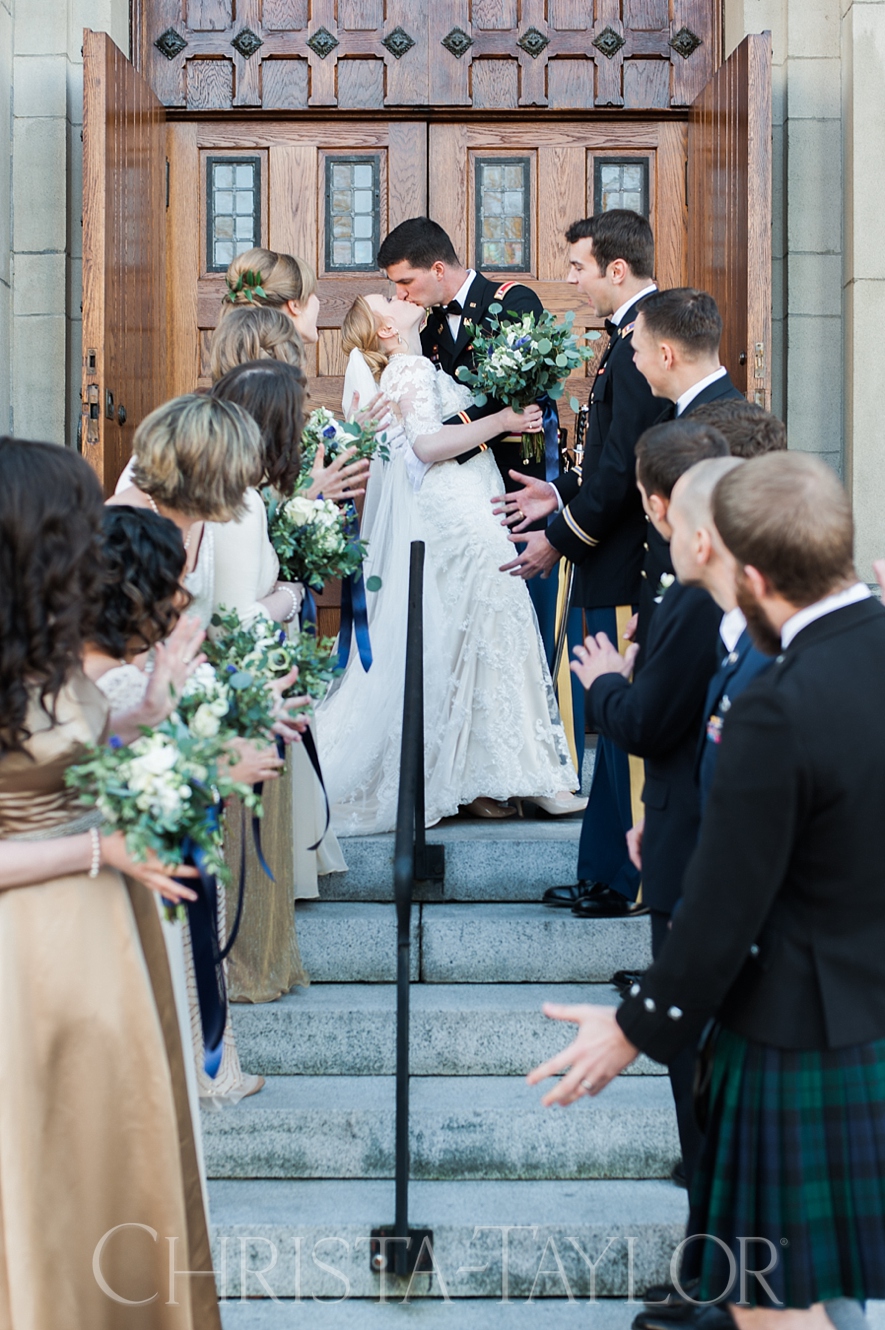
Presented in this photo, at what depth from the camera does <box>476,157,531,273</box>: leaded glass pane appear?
21.8 feet

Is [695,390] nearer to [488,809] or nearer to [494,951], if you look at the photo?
[494,951]

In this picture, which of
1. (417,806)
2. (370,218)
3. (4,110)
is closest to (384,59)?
(370,218)

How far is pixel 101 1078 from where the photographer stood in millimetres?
2271

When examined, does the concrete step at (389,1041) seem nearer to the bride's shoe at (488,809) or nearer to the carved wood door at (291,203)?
the bride's shoe at (488,809)

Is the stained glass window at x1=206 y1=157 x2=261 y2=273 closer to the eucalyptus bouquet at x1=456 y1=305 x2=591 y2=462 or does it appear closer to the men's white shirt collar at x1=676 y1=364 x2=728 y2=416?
the eucalyptus bouquet at x1=456 y1=305 x2=591 y2=462

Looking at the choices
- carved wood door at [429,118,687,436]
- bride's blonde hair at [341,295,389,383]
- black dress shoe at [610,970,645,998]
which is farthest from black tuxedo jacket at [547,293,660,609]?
carved wood door at [429,118,687,436]

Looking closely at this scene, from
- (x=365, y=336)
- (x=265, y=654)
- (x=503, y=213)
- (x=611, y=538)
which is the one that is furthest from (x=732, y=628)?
(x=503, y=213)

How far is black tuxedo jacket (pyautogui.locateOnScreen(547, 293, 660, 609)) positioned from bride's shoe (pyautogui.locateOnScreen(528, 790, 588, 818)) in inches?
38.1

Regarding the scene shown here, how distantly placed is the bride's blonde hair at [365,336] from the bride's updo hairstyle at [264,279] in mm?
690

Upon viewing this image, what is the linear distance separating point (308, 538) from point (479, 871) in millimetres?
1338

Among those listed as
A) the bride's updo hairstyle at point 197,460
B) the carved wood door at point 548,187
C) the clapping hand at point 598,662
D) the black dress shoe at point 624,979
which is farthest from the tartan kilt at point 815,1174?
the carved wood door at point 548,187

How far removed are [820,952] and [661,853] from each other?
2.80ft

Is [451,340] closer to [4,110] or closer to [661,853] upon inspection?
[4,110]

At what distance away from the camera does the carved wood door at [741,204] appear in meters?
5.68
